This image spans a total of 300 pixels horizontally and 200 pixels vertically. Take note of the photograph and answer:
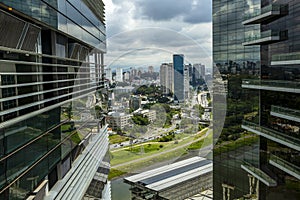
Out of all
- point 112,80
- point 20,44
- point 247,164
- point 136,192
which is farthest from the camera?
point 247,164

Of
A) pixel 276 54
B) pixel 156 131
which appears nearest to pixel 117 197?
pixel 156 131

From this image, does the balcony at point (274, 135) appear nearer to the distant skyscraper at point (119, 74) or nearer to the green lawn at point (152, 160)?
the green lawn at point (152, 160)

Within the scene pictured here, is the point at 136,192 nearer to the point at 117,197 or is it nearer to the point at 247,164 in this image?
the point at 117,197

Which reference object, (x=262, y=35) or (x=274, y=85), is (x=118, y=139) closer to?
(x=274, y=85)

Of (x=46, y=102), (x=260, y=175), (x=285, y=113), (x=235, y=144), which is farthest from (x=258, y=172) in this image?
(x=46, y=102)

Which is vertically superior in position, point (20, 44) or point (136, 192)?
point (20, 44)
